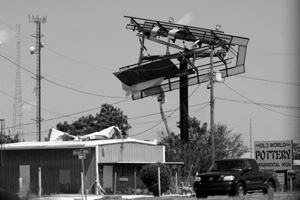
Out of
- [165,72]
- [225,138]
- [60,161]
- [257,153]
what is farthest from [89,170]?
[225,138]

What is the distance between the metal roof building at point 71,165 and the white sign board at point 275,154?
20896 millimetres

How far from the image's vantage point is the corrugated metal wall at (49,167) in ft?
145

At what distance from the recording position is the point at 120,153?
47000 mm

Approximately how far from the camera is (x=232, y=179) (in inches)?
1035

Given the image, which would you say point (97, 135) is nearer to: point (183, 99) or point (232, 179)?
point (183, 99)

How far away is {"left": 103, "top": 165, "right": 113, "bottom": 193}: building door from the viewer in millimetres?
43963

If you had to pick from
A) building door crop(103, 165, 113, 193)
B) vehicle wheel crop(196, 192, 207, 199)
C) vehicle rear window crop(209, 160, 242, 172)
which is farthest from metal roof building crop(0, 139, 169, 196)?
vehicle rear window crop(209, 160, 242, 172)

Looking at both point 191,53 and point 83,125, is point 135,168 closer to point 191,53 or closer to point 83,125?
point 191,53

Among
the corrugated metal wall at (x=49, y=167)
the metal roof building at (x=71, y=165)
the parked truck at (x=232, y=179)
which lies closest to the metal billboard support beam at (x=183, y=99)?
the metal roof building at (x=71, y=165)

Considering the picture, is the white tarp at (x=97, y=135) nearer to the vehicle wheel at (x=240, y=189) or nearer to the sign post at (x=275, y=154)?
the vehicle wheel at (x=240, y=189)

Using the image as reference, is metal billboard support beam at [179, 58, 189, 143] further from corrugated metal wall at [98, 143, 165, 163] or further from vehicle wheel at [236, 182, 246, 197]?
→ vehicle wheel at [236, 182, 246, 197]

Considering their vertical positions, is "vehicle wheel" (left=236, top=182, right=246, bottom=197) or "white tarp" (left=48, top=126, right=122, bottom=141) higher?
"white tarp" (left=48, top=126, right=122, bottom=141)

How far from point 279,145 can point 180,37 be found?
36546 millimetres

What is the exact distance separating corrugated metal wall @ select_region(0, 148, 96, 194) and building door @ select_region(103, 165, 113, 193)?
103 cm
